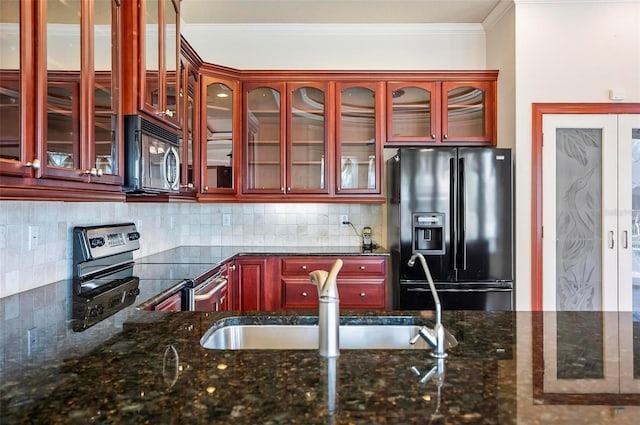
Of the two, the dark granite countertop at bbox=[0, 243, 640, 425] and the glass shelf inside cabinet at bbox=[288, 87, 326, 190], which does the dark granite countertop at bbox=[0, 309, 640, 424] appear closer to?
the dark granite countertop at bbox=[0, 243, 640, 425]

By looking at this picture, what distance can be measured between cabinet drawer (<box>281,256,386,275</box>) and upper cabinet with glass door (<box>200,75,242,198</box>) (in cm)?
82

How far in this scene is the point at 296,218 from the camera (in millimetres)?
3963

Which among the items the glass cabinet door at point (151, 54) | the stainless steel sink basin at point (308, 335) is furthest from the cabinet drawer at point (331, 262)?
the stainless steel sink basin at point (308, 335)

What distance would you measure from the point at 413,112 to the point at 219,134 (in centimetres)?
168

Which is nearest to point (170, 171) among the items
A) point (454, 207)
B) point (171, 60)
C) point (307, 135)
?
point (171, 60)

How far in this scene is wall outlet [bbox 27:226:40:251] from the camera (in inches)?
74.3

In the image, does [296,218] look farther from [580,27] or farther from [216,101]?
[580,27]

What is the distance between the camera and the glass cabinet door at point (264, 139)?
143 inches

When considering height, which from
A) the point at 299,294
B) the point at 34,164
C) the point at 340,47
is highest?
the point at 340,47

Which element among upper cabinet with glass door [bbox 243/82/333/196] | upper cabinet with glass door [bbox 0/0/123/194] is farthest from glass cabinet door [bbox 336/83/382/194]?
upper cabinet with glass door [bbox 0/0/123/194]

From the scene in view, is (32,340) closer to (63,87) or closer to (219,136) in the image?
(63,87)

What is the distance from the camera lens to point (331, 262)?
3.38 meters

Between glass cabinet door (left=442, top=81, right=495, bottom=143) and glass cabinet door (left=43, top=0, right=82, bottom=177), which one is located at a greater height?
glass cabinet door (left=442, top=81, right=495, bottom=143)

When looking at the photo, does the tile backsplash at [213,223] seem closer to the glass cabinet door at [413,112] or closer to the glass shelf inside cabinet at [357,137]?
the glass shelf inside cabinet at [357,137]
